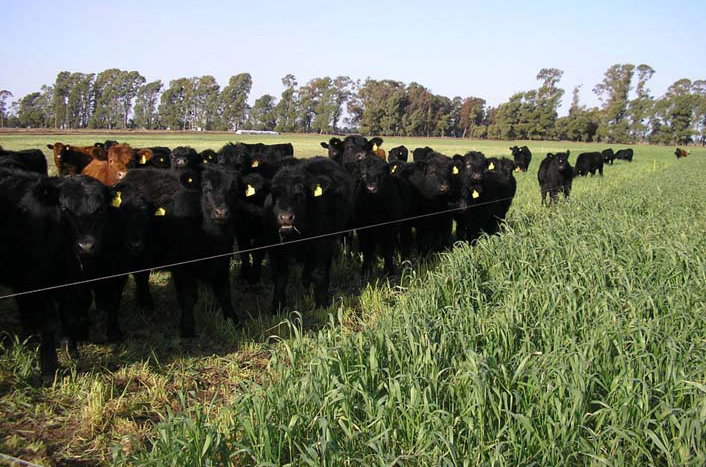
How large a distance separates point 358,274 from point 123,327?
354cm

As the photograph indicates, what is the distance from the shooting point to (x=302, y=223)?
21.7 ft

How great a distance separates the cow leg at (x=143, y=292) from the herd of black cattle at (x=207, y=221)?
0.02 meters

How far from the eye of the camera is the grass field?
2.74 meters

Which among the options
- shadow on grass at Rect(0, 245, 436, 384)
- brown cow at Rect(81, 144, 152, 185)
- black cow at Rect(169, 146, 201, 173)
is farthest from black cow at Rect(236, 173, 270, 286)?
brown cow at Rect(81, 144, 152, 185)

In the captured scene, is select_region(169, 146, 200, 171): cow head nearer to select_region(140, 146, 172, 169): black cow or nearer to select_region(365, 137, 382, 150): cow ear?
select_region(140, 146, 172, 169): black cow

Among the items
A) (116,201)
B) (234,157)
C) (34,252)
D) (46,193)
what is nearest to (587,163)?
(234,157)

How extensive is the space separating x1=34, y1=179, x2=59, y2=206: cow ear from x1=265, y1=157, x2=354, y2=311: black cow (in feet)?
7.63

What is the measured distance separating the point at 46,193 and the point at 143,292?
70.6 inches

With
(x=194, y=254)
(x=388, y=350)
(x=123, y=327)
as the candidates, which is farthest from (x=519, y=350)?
(x=123, y=327)

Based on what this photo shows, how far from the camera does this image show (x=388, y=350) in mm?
3695

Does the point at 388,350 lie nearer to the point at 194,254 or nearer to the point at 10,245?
the point at 194,254

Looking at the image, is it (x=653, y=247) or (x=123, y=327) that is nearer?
(x=123, y=327)

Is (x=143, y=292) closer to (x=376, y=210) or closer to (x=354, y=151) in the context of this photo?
(x=376, y=210)

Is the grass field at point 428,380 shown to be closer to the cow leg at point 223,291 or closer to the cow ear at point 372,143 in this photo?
the cow leg at point 223,291
